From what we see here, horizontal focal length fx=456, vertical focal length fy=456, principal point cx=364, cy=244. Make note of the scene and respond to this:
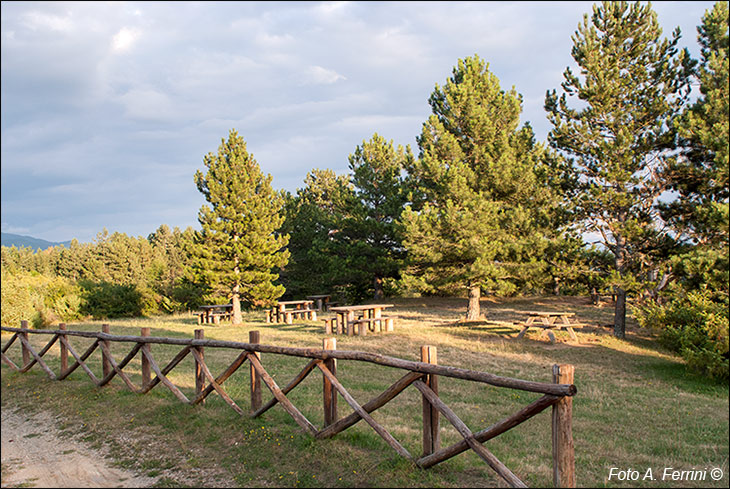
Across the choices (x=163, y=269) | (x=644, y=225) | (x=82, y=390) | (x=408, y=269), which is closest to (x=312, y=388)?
(x=82, y=390)

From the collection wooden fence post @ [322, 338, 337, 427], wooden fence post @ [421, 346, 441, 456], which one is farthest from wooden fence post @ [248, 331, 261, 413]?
wooden fence post @ [421, 346, 441, 456]

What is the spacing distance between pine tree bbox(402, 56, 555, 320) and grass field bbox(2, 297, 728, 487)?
20.5ft

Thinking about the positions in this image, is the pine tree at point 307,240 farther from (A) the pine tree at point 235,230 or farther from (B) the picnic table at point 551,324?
(B) the picnic table at point 551,324

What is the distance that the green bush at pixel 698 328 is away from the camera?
9461 mm

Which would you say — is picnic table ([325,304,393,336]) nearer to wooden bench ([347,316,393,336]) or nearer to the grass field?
wooden bench ([347,316,393,336])

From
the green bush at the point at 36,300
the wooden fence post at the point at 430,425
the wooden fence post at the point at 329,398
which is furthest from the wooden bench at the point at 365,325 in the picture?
the green bush at the point at 36,300

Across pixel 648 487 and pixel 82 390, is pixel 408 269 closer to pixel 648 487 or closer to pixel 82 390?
pixel 82 390

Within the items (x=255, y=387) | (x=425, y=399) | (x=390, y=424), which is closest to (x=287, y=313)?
(x=255, y=387)

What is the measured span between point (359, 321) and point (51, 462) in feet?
36.5

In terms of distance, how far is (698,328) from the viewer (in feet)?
33.0

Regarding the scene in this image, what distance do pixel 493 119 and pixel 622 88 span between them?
6.25 metres

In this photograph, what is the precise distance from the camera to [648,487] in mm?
4301

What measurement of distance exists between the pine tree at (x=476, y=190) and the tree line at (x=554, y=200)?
70mm

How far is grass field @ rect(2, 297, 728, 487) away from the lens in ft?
14.9
